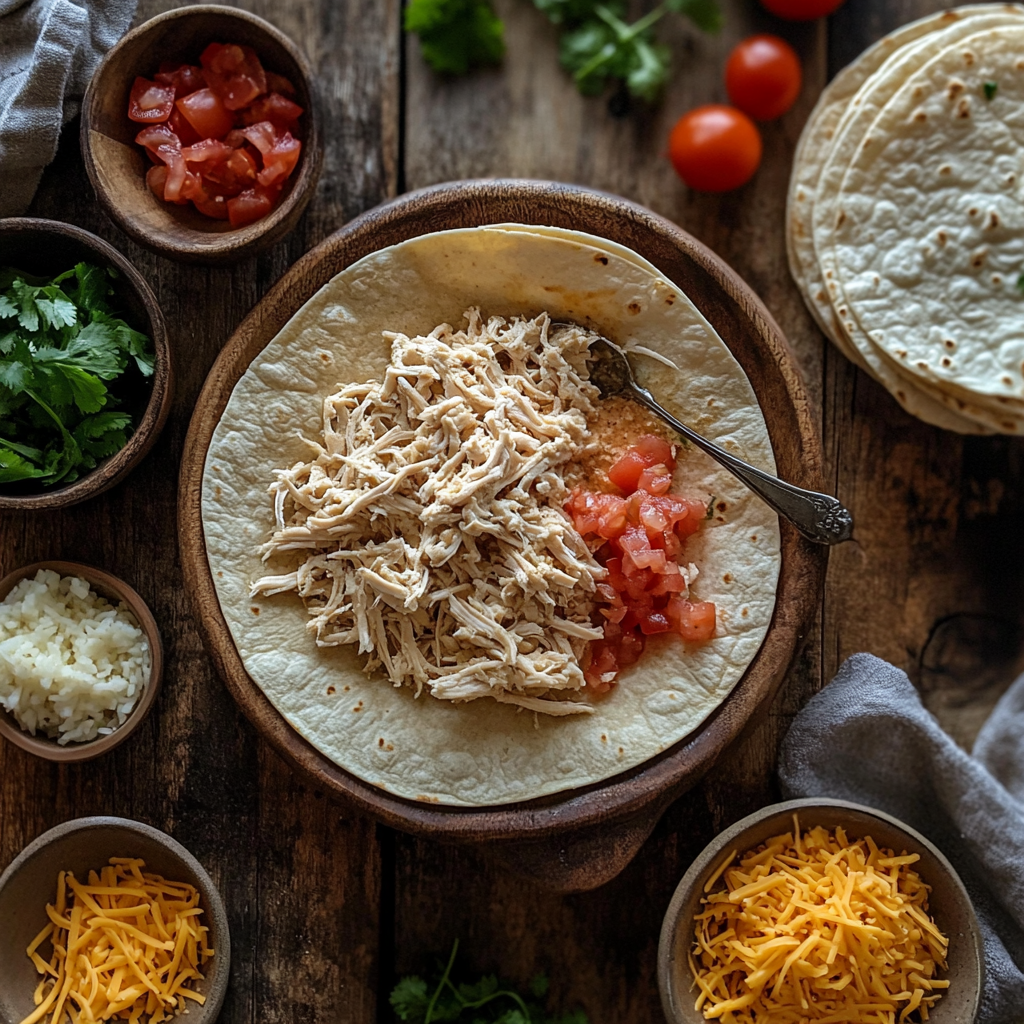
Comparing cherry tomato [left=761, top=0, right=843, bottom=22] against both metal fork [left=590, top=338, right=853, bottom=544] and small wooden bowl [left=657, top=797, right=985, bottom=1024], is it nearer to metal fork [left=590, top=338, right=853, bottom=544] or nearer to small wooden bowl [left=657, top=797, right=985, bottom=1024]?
metal fork [left=590, top=338, right=853, bottom=544]

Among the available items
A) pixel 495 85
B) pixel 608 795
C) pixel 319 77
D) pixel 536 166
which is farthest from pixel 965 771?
pixel 319 77

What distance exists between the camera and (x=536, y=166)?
10.8ft

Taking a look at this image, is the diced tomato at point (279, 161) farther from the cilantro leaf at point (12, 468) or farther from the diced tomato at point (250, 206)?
the cilantro leaf at point (12, 468)

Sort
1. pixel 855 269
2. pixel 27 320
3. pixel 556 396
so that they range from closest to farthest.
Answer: pixel 27 320 → pixel 556 396 → pixel 855 269

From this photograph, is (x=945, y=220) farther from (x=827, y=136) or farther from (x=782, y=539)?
(x=782, y=539)

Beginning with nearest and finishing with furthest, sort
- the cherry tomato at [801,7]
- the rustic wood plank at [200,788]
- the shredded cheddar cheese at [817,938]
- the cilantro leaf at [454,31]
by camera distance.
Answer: the shredded cheddar cheese at [817,938]
the rustic wood plank at [200,788]
the cilantro leaf at [454,31]
the cherry tomato at [801,7]

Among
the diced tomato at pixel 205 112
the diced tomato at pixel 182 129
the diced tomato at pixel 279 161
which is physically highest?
the diced tomato at pixel 205 112

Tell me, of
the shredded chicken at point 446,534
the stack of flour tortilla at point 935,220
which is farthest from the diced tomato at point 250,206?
the stack of flour tortilla at point 935,220

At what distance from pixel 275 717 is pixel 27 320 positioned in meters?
1.36

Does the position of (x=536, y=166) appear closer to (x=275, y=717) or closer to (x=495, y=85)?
(x=495, y=85)

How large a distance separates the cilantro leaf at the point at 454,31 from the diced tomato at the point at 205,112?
0.74 meters

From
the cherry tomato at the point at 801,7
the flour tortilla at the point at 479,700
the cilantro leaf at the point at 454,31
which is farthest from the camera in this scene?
the cherry tomato at the point at 801,7

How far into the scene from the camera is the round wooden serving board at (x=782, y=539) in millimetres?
2686

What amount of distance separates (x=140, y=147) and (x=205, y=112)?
0.84 ft
